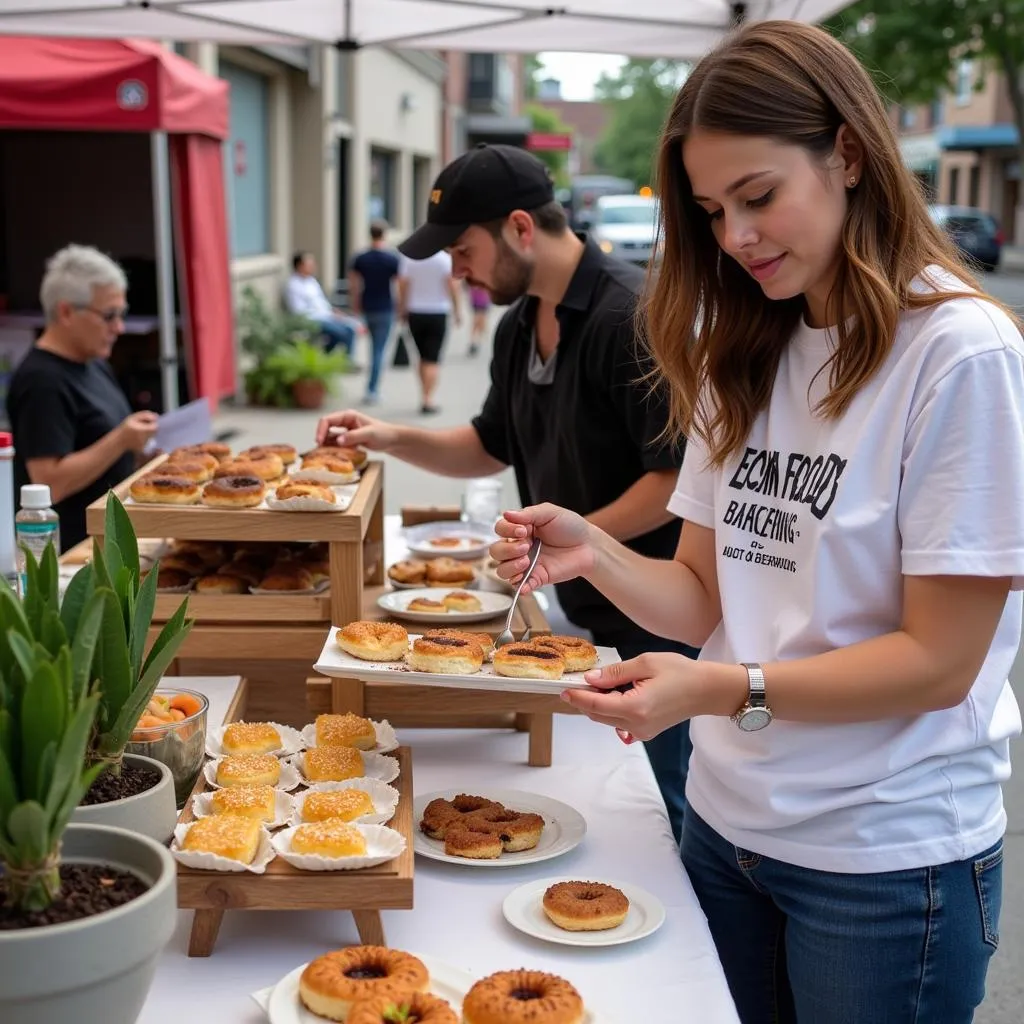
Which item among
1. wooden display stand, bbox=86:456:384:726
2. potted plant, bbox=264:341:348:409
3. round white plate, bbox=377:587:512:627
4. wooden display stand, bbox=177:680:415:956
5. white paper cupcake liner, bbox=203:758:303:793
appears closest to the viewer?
wooden display stand, bbox=177:680:415:956

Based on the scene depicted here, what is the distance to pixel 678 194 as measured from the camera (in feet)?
6.07

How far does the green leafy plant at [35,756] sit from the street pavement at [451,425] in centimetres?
129

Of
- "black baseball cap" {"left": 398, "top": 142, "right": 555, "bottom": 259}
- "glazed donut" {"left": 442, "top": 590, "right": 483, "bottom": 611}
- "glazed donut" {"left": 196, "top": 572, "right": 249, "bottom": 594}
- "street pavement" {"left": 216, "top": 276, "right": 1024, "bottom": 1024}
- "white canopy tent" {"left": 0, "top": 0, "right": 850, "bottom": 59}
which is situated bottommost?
"street pavement" {"left": 216, "top": 276, "right": 1024, "bottom": 1024}

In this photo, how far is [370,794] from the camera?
180 centimetres

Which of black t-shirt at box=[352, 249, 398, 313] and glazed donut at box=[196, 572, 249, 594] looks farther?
black t-shirt at box=[352, 249, 398, 313]

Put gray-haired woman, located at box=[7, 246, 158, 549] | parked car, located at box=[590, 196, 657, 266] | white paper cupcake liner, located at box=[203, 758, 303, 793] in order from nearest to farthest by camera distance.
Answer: white paper cupcake liner, located at box=[203, 758, 303, 793] < gray-haired woman, located at box=[7, 246, 158, 549] < parked car, located at box=[590, 196, 657, 266]

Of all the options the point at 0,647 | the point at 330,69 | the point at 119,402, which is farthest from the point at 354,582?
the point at 330,69

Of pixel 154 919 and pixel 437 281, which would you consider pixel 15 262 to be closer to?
pixel 437 281

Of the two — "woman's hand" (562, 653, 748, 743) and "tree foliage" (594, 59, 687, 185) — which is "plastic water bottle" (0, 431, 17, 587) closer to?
"woman's hand" (562, 653, 748, 743)

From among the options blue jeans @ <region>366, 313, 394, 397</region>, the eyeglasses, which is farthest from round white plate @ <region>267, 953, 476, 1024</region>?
blue jeans @ <region>366, 313, 394, 397</region>

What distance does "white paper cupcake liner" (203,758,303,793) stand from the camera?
71.3 inches

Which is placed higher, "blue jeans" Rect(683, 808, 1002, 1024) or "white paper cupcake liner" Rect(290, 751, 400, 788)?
"white paper cupcake liner" Rect(290, 751, 400, 788)

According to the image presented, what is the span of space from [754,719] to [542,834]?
1.55ft

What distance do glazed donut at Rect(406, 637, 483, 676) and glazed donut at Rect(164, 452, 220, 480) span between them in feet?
2.78
